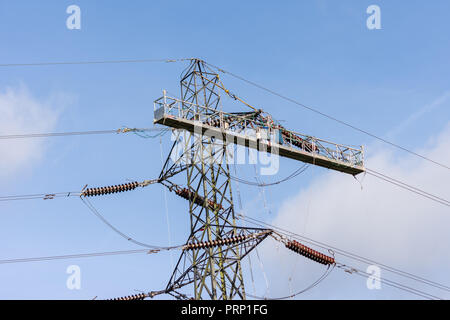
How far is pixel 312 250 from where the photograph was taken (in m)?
51.4

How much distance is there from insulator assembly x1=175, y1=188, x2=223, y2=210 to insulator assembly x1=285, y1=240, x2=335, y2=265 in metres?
4.85

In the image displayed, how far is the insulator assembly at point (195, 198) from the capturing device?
51.2 meters

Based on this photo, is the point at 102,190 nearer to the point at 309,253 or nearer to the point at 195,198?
the point at 195,198

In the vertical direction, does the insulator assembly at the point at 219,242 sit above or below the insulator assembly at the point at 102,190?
below

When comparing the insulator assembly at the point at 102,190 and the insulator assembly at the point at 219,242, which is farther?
the insulator assembly at the point at 102,190

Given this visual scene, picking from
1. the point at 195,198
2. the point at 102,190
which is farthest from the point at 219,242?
the point at 102,190

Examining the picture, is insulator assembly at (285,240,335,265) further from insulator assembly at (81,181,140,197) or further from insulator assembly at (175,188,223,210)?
insulator assembly at (81,181,140,197)

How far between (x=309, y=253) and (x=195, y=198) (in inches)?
298

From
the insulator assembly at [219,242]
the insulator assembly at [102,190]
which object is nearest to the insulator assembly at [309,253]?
the insulator assembly at [219,242]

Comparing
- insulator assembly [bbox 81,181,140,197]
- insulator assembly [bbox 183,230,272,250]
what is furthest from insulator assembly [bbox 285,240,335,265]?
insulator assembly [bbox 81,181,140,197]

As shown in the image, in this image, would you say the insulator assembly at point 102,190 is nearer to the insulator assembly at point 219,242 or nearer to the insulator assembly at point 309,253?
the insulator assembly at point 219,242

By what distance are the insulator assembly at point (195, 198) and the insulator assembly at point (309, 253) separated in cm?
485

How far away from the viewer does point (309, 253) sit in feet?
168
